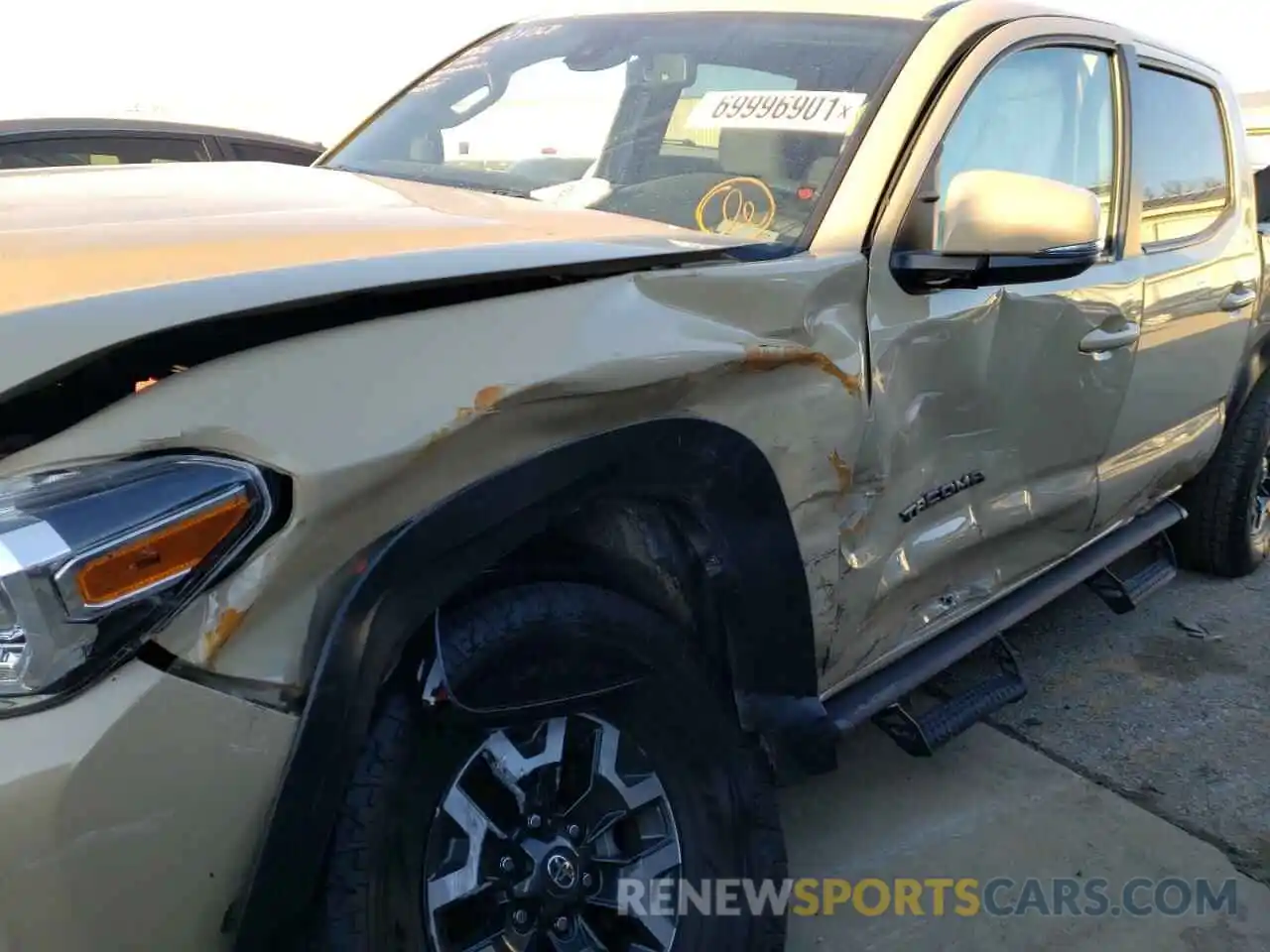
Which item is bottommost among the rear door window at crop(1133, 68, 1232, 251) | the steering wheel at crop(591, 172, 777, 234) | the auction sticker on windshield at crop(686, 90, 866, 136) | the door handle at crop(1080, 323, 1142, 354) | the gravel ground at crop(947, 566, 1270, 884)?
the gravel ground at crop(947, 566, 1270, 884)

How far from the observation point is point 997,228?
87.0 inches

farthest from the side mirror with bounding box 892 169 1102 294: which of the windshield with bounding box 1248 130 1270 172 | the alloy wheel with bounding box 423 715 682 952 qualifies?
the windshield with bounding box 1248 130 1270 172

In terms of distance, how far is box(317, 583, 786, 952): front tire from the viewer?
1529mm

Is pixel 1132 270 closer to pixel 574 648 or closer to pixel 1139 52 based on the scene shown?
pixel 1139 52

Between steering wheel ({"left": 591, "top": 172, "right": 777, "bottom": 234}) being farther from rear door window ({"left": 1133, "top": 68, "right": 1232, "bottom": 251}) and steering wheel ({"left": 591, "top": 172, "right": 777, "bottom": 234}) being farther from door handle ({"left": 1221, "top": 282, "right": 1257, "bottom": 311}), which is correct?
door handle ({"left": 1221, "top": 282, "right": 1257, "bottom": 311})

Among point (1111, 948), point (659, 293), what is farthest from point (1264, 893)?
point (659, 293)

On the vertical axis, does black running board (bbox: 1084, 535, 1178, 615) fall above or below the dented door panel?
below

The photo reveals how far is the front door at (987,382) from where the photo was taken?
2314 millimetres

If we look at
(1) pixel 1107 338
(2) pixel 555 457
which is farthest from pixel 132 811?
(1) pixel 1107 338

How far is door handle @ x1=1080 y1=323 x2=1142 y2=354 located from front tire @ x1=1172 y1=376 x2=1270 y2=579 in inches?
55.8

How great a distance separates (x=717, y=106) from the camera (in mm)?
2557

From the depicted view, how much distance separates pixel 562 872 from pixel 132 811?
75 cm

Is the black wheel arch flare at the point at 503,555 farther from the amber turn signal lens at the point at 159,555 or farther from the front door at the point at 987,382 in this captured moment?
the front door at the point at 987,382

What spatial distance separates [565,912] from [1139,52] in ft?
9.54
